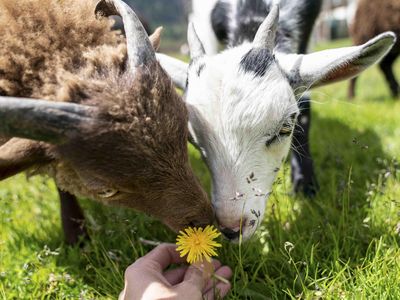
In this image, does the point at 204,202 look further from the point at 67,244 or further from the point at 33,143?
the point at 67,244

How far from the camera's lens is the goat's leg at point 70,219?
3.44 meters

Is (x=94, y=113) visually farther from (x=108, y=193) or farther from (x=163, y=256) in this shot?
(x=163, y=256)

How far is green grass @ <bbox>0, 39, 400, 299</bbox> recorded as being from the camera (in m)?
2.58

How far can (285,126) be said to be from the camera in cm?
299

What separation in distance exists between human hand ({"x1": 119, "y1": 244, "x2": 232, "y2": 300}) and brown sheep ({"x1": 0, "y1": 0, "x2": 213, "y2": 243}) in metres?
0.24

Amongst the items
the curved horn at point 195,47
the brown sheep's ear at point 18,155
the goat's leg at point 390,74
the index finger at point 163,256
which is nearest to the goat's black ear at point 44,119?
the brown sheep's ear at point 18,155

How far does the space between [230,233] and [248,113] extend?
73 centimetres

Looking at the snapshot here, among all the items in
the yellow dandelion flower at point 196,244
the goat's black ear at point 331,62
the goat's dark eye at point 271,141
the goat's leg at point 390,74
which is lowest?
the goat's leg at point 390,74

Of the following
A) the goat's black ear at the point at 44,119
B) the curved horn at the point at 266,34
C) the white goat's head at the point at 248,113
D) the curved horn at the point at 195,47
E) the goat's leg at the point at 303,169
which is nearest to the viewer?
the goat's black ear at the point at 44,119

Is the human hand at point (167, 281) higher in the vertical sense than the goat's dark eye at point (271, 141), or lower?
lower

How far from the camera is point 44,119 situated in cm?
202

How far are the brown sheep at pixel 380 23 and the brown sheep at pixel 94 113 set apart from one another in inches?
218

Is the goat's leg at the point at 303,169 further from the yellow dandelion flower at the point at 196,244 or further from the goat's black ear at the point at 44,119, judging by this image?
the goat's black ear at the point at 44,119

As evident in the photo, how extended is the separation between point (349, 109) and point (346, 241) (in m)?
4.09
